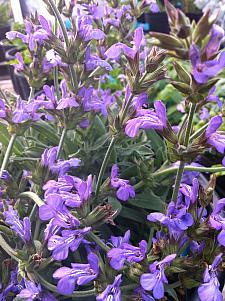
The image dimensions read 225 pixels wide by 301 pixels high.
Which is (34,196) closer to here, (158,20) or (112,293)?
(112,293)

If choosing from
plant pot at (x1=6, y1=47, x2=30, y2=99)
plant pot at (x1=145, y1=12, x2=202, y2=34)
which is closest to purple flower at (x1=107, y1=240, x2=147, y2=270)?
plant pot at (x1=6, y1=47, x2=30, y2=99)

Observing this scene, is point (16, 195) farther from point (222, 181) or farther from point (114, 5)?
point (222, 181)

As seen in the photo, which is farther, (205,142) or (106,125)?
(106,125)

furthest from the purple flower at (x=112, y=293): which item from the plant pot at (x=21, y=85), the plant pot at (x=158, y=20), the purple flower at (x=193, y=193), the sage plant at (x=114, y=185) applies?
the plant pot at (x=158, y=20)

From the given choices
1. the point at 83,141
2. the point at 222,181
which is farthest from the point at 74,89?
the point at 222,181

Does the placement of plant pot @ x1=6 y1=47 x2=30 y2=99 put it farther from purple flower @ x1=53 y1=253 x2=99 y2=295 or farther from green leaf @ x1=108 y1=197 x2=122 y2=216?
purple flower @ x1=53 y1=253 x2=99 y2=295
